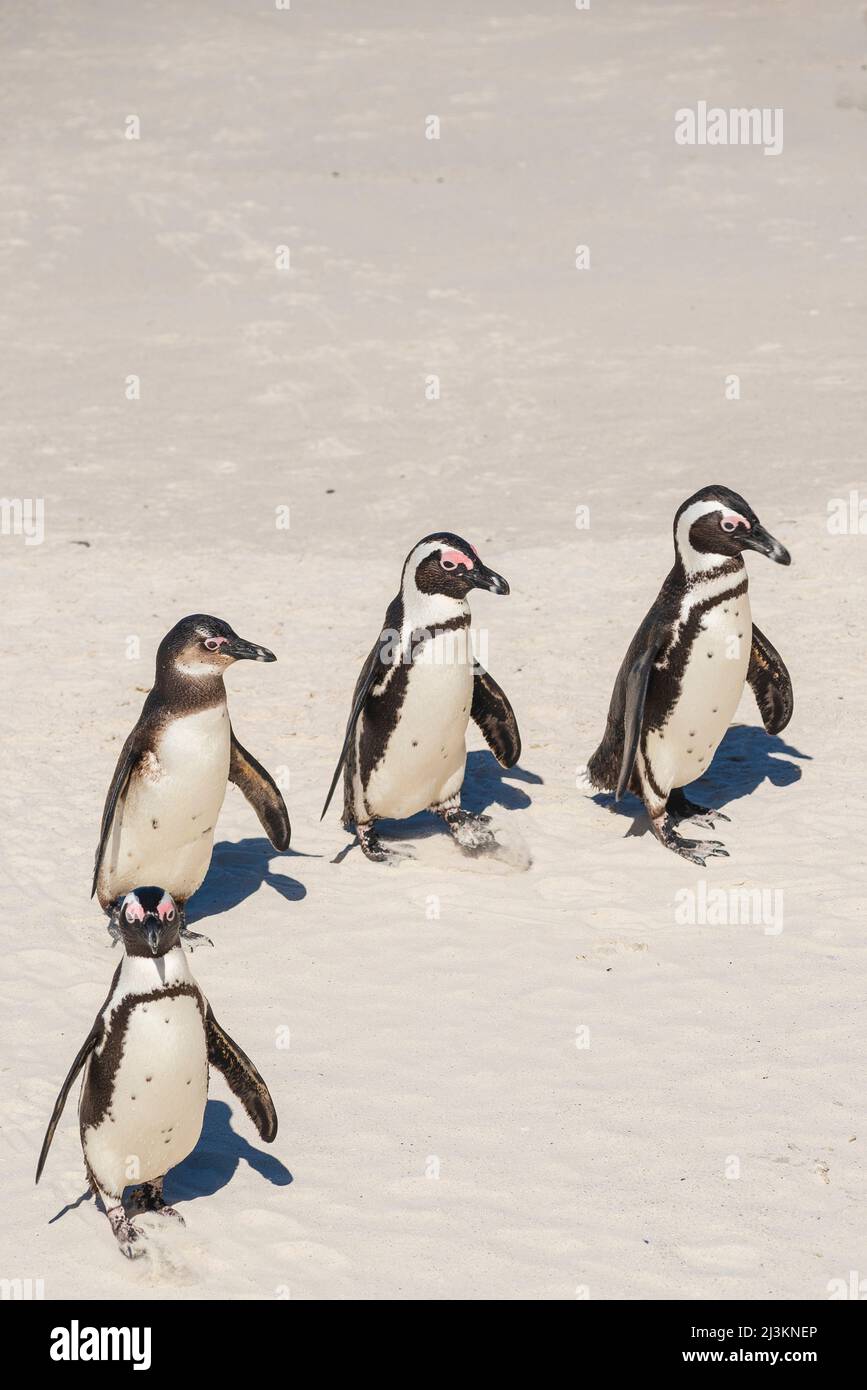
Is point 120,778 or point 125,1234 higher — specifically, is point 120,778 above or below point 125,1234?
above

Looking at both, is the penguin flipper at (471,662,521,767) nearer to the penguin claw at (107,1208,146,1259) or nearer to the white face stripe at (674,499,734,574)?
the white face stripe at (674,499,734,574)

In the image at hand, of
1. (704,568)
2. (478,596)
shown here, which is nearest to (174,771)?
(704,568)

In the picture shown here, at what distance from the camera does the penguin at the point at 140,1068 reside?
14.2 ft

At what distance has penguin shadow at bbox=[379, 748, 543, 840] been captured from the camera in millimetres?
7277

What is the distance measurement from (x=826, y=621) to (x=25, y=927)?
15.9ft

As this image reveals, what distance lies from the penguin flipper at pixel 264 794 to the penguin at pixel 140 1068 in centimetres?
200

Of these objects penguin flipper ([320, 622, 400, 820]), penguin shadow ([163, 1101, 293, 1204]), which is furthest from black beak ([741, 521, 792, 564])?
penguin shadow ([163, 1101, 293, 1204])

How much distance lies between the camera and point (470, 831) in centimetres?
693

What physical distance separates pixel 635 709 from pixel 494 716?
0.71m

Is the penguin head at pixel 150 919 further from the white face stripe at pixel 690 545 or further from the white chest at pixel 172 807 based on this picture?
the white face stripe at pixel 690 545

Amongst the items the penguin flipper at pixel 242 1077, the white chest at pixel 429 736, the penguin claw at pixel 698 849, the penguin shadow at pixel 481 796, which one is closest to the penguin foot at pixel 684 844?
the penguin claw at pixel 698 849

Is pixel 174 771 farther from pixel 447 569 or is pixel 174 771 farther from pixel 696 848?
pixel 696 848

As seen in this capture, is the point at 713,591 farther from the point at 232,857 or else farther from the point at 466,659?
the point at 232,857

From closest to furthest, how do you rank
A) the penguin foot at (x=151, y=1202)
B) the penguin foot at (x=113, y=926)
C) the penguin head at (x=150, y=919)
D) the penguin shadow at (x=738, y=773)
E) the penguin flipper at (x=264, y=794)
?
the penguin head at (x=150, y=919) → the penguin foot at (x=151, y=1202) → the penguin foot at (x=113, y=926) → the penguin flipper at (x=264, y=794) → the penguin shadow at (x=738, y=773)
